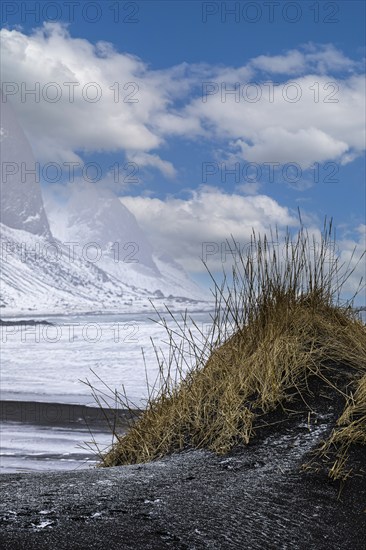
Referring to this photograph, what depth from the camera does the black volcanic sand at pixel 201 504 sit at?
261 centimetres

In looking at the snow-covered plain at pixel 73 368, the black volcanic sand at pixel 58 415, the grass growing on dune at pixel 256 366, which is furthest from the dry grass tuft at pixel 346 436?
the snow-covered plain at pixel 73 368

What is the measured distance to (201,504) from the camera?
116 inches

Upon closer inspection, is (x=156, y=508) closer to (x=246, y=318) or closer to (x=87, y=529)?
(x=87, y=529)

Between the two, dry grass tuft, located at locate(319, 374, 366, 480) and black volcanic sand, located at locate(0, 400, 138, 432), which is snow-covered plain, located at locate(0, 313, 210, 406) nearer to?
black volcanic sand, located at locate(0, 400, 138, 432)

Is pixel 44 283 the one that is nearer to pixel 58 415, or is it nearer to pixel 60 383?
pixel 60 383

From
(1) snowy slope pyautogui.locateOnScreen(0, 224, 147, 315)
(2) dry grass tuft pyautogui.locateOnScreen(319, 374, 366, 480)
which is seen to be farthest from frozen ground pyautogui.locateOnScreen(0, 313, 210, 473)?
(1) snowy slope pyautogui.locateOnScreen(0, 224, 147, 315)

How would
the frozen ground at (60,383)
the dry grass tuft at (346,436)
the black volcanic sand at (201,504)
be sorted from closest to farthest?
the black volcanic sand at (201,504) → the dry grass tuft at (346,436) → the frozen ground at (60,383)

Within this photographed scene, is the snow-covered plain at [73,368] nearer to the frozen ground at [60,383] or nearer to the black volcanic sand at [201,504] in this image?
the frozen ground at [60,383]

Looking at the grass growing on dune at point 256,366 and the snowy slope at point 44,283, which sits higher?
the snowy slope at point 44,283

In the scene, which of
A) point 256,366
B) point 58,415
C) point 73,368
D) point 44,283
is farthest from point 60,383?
point 44,283

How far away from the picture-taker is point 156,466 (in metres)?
3.53

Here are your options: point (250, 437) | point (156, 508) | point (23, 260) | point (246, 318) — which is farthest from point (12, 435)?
point (23, 260)

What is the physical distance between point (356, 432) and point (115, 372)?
1207 centimetres

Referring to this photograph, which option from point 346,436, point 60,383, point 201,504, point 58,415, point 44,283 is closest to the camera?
point 201,504
